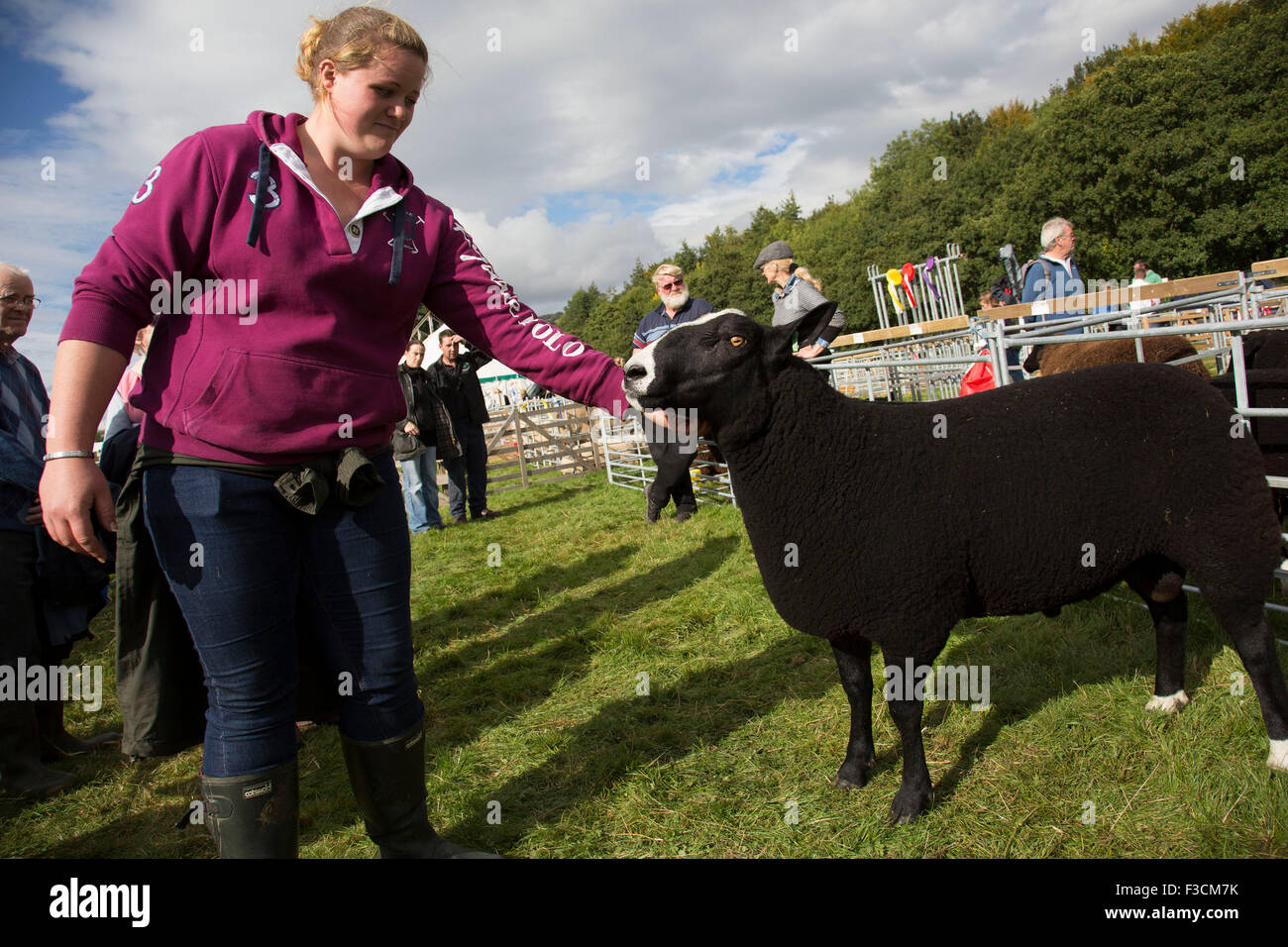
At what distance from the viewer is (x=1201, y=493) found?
2703 mm

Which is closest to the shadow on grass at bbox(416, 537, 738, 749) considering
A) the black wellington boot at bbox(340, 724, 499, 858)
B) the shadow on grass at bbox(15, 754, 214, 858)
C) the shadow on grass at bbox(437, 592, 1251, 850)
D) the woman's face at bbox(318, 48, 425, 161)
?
the shadow on grass at bbox(437, 592, 1251, 850)

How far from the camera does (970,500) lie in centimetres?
270

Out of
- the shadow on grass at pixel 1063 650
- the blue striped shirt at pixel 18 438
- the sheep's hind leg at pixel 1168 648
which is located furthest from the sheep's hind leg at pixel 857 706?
the blue striped shirt at pixel 18 438

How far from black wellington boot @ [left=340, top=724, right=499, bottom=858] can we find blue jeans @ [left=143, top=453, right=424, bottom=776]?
7cm

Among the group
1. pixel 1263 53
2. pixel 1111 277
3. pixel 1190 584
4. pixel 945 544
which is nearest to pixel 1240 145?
pixel 1263 53

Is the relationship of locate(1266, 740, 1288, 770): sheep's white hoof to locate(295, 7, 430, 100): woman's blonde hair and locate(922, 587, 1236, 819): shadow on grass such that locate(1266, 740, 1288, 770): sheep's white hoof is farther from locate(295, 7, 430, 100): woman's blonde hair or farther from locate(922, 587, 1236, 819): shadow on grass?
locate(295, 7, 430, 100): woman's blonde hair

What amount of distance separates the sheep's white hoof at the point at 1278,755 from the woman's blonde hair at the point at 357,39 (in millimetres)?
3712

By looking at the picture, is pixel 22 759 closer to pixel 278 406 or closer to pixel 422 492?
pixel 278 406

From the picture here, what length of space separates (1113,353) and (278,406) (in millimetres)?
5649

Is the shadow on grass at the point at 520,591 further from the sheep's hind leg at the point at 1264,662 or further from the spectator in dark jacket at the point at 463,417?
the sheep's hind leg at the point at 1264,662

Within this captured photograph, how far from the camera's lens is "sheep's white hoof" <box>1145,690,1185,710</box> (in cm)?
315

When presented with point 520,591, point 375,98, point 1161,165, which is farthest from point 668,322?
point 1161,165

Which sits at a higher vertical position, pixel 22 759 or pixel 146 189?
pixel 146 189
